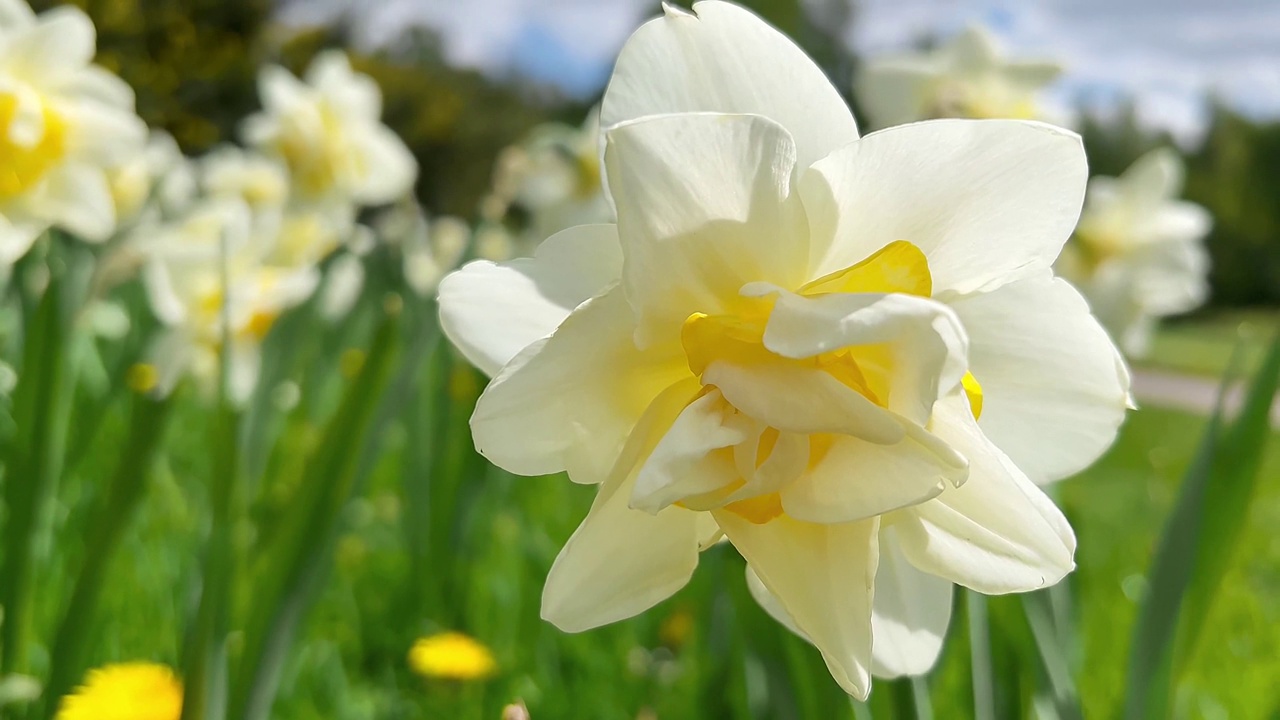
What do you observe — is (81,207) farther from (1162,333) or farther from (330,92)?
(1162,333)

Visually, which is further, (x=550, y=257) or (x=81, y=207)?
(x=81, y=207)

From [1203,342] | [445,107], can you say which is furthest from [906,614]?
[1203,342]

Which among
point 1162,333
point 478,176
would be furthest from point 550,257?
point 1162,333

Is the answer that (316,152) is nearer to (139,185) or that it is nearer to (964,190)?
(139,185)

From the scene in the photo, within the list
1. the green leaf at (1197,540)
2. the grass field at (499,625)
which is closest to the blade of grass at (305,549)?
the grass field at (499,625)

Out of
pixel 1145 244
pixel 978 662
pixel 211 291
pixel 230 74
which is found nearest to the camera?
pixel 978 662

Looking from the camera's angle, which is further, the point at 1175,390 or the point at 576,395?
the point at 1175,390

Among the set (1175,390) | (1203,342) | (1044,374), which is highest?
(1044,374)
